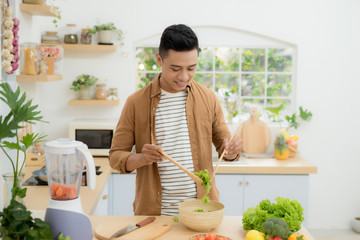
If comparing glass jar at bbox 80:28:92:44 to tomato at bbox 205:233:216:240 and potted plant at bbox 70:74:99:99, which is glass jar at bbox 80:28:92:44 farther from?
tomato at bbox 205:233:216:240

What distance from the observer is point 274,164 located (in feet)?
13.4

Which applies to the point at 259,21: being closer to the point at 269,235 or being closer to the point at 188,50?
the point at 188,50

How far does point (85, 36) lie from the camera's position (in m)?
4.34

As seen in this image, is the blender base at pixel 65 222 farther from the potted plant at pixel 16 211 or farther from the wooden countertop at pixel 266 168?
the wooden countertop at pixel 266 168

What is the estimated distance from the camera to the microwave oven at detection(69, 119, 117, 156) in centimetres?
416

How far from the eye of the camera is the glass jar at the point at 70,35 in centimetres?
432

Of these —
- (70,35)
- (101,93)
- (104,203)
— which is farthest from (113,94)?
(104,203)

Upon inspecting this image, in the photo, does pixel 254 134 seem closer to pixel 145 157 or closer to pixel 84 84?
pixel 84 84

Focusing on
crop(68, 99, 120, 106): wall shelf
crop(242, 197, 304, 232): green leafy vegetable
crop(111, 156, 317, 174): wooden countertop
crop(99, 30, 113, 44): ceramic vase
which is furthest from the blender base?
crop(99, 30, 113, 44): ceramic vase

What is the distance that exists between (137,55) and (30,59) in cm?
156

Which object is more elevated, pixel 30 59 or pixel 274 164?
pixel 30 59

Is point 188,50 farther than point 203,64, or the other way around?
point 203,64

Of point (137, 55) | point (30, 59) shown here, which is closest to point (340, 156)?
point (137, 55)

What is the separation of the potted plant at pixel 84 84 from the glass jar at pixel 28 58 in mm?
1070
